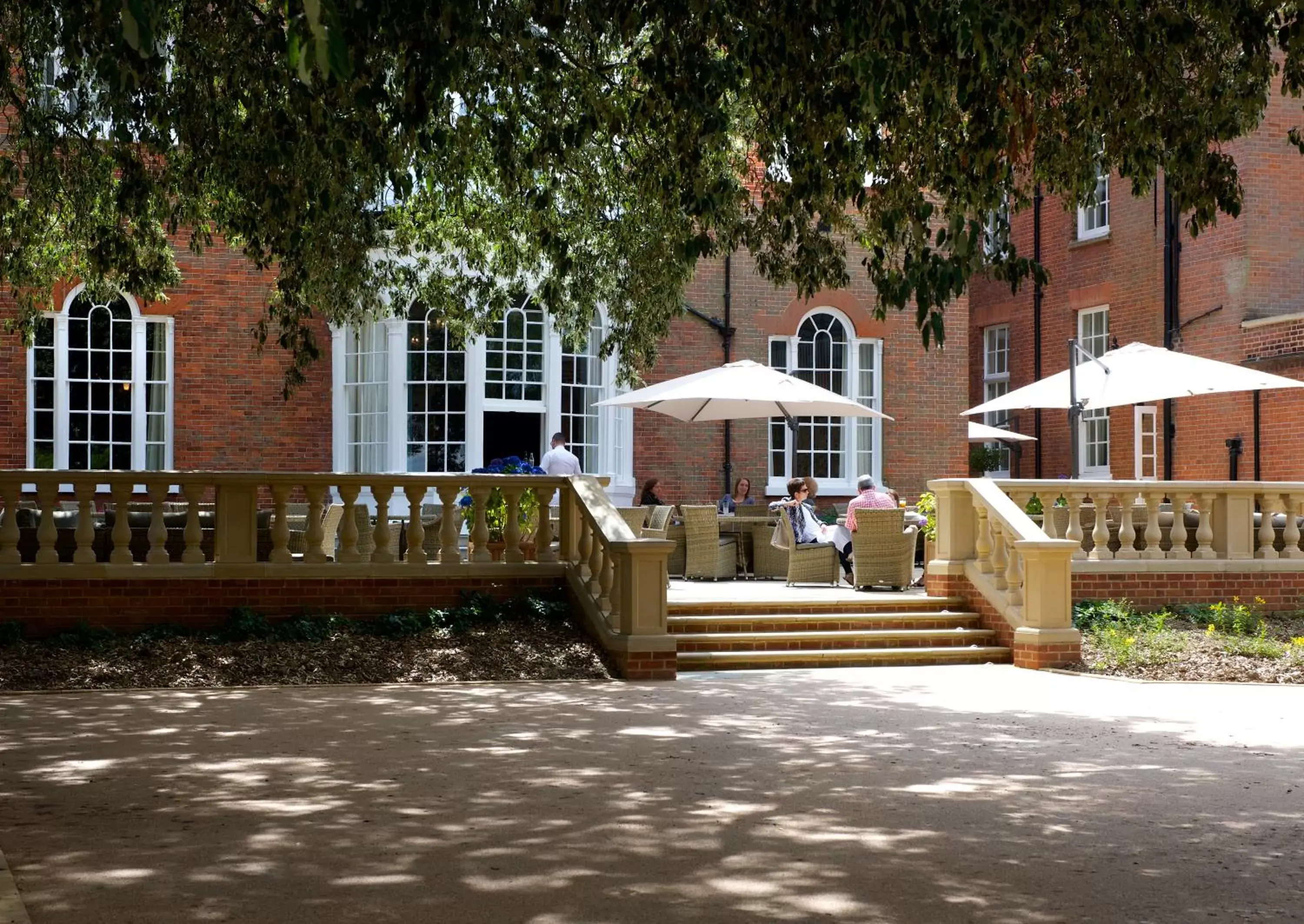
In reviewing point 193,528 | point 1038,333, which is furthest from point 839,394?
point 193,528

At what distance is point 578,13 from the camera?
9.38m

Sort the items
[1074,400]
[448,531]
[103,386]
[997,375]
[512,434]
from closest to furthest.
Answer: [448,531] → [1074,400] → [103,386] → [512,434] → [997,375]

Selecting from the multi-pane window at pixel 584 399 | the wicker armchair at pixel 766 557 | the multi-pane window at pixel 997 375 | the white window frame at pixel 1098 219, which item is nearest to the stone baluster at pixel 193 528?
the wicker armchair at pixel 766 557

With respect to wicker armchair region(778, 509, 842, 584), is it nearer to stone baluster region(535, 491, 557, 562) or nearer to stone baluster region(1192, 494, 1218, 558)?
stone baluster region(1192, 494, 1218, 558)

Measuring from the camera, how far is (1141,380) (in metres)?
17.1

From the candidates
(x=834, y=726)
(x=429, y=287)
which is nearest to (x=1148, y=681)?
(x=834, y=726)

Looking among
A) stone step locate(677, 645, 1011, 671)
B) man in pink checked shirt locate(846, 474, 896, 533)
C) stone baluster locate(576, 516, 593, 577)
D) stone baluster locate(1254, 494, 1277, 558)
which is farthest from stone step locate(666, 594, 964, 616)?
stone baluster locate(1254, 494, 1277, 558)

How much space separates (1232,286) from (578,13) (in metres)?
15.1

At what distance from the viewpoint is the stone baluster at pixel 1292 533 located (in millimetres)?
14992

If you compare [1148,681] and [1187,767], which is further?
[1148,681]

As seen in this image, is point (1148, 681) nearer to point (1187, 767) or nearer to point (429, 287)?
point (1187, 767)

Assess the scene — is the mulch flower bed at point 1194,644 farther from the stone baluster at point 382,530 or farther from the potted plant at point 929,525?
the stone baluster at point 382,530

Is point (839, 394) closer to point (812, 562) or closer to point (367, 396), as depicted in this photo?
point (812, 562)

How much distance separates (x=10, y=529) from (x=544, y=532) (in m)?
4.09
